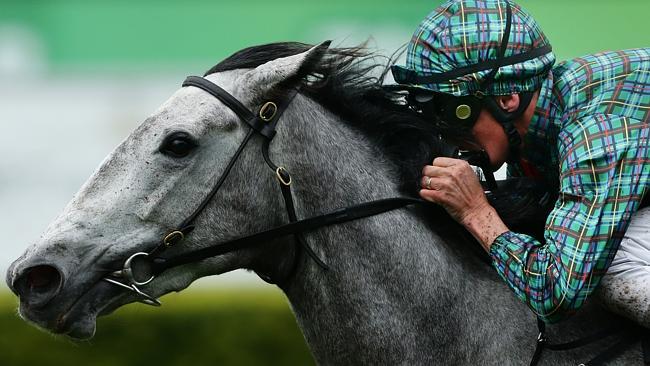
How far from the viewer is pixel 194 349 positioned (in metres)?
7.49

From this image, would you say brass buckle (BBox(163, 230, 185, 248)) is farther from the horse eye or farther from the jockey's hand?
the jockey's hand

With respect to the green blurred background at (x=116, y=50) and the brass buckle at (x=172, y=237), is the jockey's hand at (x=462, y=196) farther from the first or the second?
the green blurred background at (x=116, y=50)

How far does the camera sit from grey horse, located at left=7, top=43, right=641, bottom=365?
3039mm

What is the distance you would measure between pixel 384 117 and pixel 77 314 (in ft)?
3.96

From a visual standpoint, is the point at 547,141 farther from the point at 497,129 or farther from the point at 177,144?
the point at 177,144

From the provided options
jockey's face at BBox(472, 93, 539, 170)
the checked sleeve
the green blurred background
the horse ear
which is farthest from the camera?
the green blurred background

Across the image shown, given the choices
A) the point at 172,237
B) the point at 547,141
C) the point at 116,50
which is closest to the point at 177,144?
the point at 172,237

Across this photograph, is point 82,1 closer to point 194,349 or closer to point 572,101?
point 194,349

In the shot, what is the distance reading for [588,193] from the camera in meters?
2.96

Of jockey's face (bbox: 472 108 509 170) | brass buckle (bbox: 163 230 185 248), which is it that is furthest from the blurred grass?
brass buckle (bbox: 163 230 185 248)

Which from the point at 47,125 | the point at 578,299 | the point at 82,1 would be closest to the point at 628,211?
the point at 578,299

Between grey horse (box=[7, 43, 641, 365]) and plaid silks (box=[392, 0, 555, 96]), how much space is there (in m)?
0.25

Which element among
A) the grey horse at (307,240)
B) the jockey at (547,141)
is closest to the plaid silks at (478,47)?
the jockey at (547,141)

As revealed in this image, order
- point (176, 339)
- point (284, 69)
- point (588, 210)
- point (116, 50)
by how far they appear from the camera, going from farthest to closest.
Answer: point (116, 50), point (176, 339), point (284, 69), point (588, 210)
